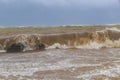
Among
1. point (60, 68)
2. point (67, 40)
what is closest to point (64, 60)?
point (60, 68)

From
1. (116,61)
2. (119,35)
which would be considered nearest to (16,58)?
(116,61)

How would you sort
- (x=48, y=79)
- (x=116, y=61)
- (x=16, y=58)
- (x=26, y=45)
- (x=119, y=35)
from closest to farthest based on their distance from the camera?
(x=48, y=79) → (x=116, y=61) → (x=16, y=58) → (x=26, y=45) → (x=119, y=35)

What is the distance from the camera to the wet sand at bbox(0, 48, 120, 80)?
1537 centimetres

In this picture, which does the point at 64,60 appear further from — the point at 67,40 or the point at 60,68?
the point at 67,40

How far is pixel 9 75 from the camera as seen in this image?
15664 mm

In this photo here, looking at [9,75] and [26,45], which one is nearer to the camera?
[9,75]

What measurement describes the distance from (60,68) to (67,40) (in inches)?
420

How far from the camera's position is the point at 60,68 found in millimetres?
17031

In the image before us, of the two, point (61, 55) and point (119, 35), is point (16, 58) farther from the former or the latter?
point (119, 35)

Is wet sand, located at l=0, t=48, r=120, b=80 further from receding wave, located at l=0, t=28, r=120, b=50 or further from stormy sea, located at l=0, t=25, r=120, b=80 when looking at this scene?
receding wave, located at l=0, t=28, r=120, b=50

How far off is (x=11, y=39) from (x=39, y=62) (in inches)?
320

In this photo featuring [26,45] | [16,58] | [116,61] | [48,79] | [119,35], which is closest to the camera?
[48,79]

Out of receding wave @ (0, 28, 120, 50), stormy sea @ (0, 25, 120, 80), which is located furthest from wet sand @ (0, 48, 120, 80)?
receding wave @ (0, 28, 120, 50)

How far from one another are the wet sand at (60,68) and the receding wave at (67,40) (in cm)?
562
